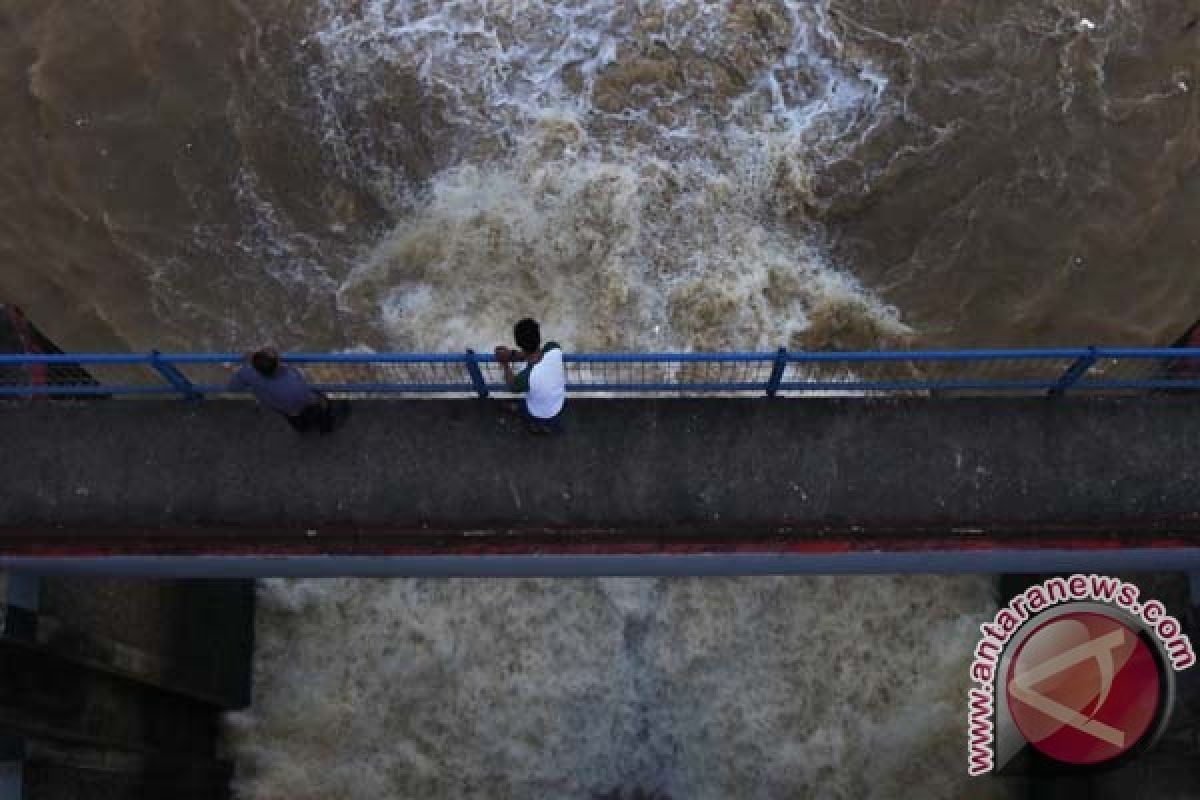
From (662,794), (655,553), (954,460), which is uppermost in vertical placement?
(954,460)

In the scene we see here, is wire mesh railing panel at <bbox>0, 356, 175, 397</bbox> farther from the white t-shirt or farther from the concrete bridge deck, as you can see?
the white t-shirt

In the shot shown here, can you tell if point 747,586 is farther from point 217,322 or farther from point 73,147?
point 73,147

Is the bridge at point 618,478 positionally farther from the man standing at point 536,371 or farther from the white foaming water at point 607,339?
the white foaming water at point 607,339

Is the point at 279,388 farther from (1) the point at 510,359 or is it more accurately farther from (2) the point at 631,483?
(2) the point at 631,483

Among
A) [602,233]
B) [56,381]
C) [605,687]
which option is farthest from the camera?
[602,233]

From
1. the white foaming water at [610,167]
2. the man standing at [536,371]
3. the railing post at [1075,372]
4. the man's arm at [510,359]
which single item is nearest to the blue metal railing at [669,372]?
the railing post at [1075,372]

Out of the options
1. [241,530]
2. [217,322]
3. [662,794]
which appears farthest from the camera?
[217,322]

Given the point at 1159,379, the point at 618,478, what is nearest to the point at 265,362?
the point at 618,478

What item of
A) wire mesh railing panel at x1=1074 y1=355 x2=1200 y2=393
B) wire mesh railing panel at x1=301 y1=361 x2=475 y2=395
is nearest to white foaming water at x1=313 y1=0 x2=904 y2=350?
wire mesh railing panel at x1=301 y1=361 x2=475 y2=395

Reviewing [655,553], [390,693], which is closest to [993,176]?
[655,553]
